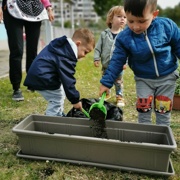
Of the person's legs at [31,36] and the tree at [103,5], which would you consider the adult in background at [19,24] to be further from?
the tree at [103,5]

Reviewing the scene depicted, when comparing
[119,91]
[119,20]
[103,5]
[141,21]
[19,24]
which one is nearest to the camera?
[141,21]

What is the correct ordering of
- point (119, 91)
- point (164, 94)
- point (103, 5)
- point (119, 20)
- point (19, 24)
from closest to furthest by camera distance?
point (164, 94)
point (19, 24)
point (119, 20)
point (119, 91)
point (103, 5)

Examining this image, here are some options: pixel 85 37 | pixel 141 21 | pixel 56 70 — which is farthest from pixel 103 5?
pixel 141 21

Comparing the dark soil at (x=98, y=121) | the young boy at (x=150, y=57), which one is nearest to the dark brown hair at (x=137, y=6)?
the young boy at (x=150, y=57)

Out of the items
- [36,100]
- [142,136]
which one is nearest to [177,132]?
[142,136]

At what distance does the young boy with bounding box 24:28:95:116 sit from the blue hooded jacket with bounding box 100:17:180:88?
29cm

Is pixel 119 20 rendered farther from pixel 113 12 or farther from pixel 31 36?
pixel 31 36

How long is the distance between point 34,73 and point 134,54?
2.78 feet

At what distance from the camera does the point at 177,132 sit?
97.5 inches

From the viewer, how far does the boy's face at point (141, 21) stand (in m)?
1.84

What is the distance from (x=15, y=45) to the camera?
323 centimetres

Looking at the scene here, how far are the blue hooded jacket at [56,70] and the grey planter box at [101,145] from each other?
26 cm

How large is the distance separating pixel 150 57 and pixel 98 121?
1.99 ft

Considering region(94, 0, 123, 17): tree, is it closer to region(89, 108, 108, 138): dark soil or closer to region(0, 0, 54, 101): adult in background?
region(0, 0, 54, 101): adult in background
